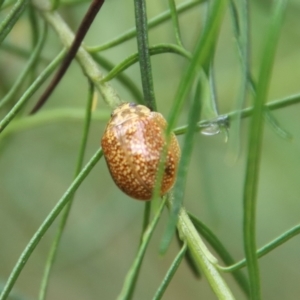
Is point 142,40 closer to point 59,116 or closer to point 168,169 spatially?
point 168,169

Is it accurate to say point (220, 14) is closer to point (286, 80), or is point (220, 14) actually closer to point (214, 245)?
point (214, 245)

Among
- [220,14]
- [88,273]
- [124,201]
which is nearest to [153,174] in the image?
[220,14]

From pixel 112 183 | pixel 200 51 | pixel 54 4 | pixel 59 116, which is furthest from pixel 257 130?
pixel 112 183

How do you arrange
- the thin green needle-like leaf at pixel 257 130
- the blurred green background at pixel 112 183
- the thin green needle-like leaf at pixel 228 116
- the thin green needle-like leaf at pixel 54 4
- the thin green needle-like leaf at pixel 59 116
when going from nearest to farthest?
the thin green needle-like leaf at pixel 257 130, the thin green needle-like leaf at pixel 228 116, the thin green needle-like leaf at pixel 54 4, the thin green needle-like leaf at pixel 59 116, the blurred green background at pixel 112 183


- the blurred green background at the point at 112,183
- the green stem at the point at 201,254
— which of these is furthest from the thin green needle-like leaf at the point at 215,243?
the blurred green background at the point at 112,183

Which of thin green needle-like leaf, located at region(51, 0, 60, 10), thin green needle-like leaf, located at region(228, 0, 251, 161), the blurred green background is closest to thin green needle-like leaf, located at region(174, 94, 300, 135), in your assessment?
thin green needle-like leaf, located at region(228, 0, 251, 161)

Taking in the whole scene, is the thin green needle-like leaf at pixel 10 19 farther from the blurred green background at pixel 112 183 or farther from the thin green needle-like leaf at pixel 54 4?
the blurred green background at pixel 112 183

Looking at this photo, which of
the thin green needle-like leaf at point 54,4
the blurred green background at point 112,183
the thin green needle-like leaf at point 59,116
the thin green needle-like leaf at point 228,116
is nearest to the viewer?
the thin green needle-like leaf at point 228,116

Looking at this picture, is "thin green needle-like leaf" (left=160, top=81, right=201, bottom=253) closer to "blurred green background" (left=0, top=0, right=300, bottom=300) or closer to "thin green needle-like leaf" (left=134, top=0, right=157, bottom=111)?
"thin green needle-like leaf" (left=134, top=0, right=157, bottom=111)
